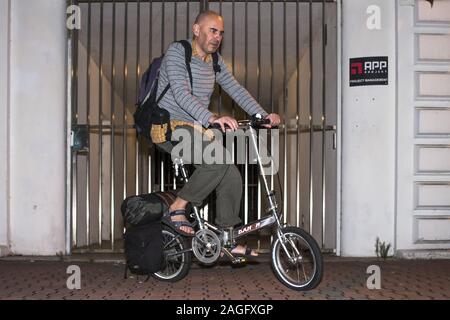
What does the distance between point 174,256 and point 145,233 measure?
0.29 metres

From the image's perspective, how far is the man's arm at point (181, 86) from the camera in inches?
191

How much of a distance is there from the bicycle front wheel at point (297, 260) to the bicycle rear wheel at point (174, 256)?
77cm

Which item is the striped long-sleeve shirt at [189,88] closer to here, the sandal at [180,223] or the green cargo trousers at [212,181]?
the green cargo trousers at [212,181]

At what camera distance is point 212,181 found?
16.9ft

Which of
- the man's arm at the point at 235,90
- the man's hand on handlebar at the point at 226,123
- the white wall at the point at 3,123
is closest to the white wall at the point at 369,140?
the man's arm at the point at 235,90

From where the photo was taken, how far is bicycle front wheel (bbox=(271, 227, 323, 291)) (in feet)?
15.6

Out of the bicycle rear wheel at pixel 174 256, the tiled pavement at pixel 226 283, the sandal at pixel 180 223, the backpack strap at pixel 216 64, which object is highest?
the backpack strap at pixel 216 64

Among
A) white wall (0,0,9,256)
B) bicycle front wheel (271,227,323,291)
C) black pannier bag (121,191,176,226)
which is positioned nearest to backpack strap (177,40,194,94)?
black pannier bag (121,191,176,226)

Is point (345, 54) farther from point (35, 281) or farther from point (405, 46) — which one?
point (35, 281)

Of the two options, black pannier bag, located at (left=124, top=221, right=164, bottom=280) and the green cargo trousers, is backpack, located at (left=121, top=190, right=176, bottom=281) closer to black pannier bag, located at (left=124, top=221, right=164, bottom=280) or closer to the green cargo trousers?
black pannier bag, located at (left=124, top=221, right=164, bottom=280)

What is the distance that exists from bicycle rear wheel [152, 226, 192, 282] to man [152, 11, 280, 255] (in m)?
0.15

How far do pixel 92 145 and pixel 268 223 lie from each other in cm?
425
